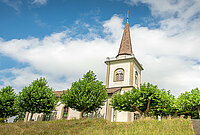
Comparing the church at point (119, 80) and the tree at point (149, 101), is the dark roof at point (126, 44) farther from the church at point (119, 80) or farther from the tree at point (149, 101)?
the tree at point (149, 101)

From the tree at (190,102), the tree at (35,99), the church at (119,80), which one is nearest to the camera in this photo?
the tree at (190,102)

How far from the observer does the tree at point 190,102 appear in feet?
77.5

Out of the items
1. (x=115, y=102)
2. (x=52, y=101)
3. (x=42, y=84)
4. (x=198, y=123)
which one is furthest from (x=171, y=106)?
(x=42, y=84)

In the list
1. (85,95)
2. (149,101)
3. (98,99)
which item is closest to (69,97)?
(85,95)

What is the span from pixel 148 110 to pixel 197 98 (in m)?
6.33

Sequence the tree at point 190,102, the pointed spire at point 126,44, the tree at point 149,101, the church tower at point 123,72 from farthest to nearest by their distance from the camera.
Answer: the pointed spire at point 126,44, the church tower at point 123,72, the tree at point 190,102, the tree at point 149,101

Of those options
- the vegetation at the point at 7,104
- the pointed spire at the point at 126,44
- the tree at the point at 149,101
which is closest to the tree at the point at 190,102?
the tree at the point at 149,101

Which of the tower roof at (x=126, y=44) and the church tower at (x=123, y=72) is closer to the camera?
the church tower at (x=123, y=72)

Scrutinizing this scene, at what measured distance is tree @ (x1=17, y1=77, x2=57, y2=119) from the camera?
2514cm

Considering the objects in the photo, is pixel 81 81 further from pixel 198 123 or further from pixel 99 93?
pixel 198 123

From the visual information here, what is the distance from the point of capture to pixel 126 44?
1516 inches

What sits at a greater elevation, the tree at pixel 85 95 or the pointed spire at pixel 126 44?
the pointed spire at pixel 126 44

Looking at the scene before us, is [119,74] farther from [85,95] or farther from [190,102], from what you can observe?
[190,102]

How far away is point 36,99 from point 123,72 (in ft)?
52.5
